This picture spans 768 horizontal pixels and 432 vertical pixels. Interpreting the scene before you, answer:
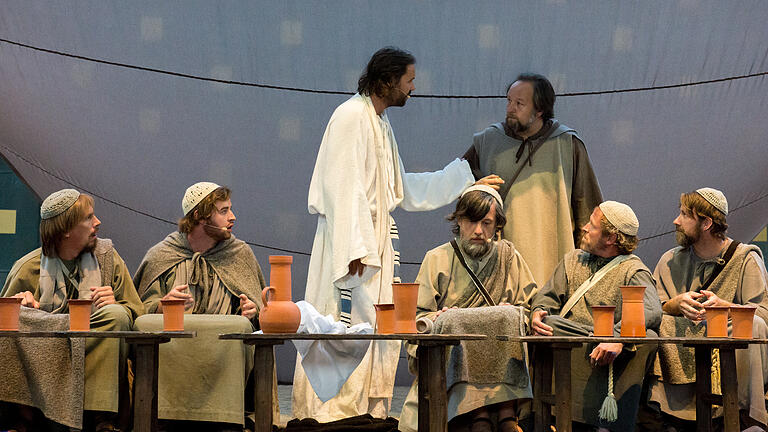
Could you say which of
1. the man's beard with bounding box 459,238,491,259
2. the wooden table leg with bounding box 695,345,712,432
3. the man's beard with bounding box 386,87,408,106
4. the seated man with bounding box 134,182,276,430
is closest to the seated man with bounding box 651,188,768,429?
the wooden table leg with bounding box 695,345,712,432

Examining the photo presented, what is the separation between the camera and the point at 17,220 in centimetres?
880

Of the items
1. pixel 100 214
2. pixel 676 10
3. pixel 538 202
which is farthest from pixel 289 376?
pixel 676 10

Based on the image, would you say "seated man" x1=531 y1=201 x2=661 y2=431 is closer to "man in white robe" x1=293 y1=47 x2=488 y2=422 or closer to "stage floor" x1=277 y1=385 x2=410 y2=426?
"man in white robe" x1=293 y1=47 x2=488 y2=422

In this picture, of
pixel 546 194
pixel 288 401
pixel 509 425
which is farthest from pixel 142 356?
pixel 288 401

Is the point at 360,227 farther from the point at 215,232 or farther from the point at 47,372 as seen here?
the point at 47,372

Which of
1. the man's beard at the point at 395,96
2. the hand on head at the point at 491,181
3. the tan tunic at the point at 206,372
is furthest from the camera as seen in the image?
the hand on head at the point at 491,181

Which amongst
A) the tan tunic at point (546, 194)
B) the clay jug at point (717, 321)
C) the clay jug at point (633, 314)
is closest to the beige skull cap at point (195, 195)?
the tan tunic at point (546, 194)

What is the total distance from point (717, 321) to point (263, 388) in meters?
1.90

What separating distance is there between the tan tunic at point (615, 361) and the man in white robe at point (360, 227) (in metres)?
0.84

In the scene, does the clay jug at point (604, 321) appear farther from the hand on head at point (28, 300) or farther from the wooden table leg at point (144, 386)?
the hand on head at point (28, 300)

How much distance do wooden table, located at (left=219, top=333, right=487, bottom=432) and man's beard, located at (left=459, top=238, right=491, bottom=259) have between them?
2.64ft

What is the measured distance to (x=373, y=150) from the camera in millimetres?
5176

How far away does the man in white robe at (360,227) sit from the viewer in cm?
494

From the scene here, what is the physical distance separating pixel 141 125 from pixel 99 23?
759 millimetres
